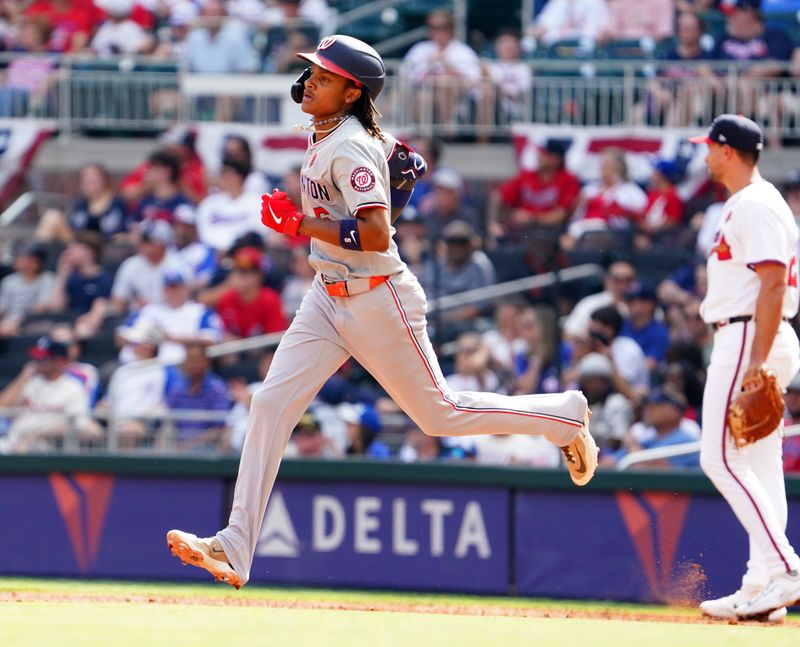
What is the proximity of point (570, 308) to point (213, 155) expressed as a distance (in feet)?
14.4

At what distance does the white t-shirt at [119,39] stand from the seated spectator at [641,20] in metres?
4.91

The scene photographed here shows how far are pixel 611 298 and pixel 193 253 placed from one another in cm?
366

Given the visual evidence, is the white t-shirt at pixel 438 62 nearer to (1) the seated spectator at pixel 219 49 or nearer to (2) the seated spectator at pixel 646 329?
(1) the seated spectator at pixel 219 49

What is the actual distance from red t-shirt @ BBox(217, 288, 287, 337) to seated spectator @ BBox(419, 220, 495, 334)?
1.14 meters

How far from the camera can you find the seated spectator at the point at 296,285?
1181 cm

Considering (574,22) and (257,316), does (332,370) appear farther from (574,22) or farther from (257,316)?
(574,22)

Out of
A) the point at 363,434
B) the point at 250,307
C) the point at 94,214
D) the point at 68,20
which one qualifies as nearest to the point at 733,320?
the point at 363,434

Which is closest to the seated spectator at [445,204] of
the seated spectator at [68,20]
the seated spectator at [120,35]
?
the seated spectator at [120,35]

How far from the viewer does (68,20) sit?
52.7 ft

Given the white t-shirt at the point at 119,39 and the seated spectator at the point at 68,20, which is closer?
the white t-shirt at the point at 119,39

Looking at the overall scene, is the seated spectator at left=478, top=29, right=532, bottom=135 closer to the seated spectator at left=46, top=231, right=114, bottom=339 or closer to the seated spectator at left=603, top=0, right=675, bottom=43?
the seated spectator at left=603, top=0, right=675, bottom=43

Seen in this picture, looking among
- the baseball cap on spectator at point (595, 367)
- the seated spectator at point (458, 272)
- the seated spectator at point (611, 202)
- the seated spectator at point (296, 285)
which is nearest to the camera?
the baseball cap on spectator at point (595, 367)

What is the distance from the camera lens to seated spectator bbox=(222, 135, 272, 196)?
13219 mm

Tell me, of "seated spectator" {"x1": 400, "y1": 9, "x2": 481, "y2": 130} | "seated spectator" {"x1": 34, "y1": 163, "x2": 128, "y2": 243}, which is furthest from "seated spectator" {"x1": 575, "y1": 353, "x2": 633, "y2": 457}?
"seated spectator" {"x1": 34, "y1": 163, "x2": 128, "y2": 243}
